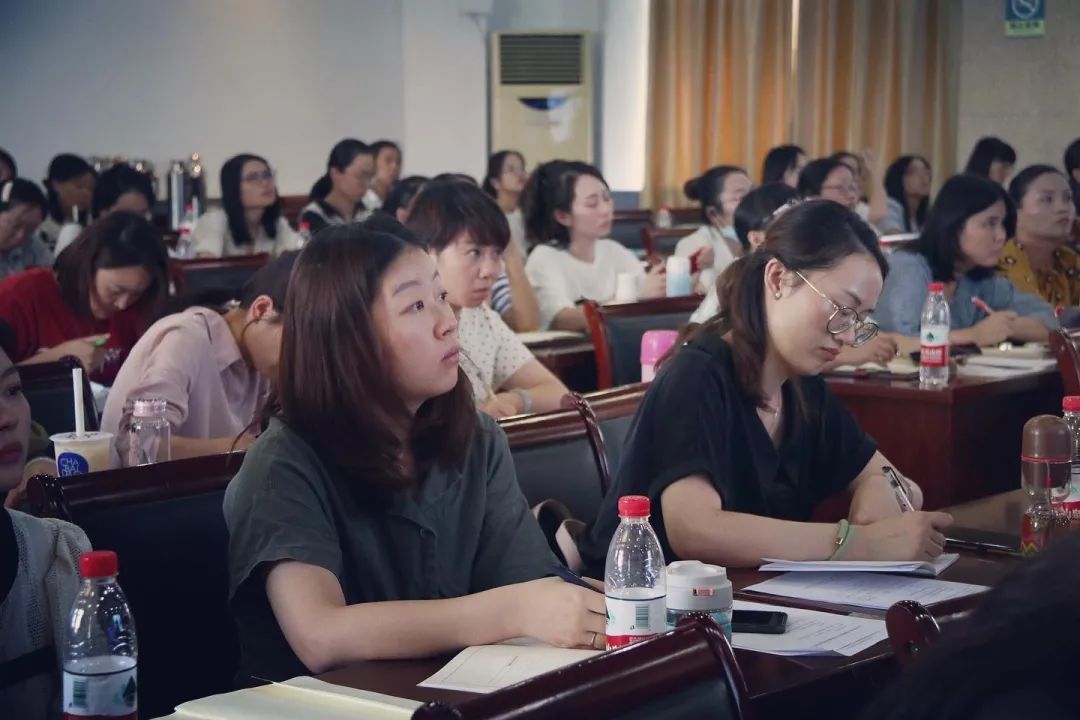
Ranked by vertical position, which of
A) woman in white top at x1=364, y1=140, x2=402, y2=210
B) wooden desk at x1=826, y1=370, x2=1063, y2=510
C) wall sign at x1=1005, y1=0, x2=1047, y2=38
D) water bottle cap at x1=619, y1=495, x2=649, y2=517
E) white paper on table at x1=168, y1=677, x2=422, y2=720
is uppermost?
wall sign at x1=1005, y1=0, x2=1047, y2=38

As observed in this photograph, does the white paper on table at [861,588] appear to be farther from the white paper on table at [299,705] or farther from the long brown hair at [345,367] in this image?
the white paper on table at [299,705]

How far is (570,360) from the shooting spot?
4375 mm

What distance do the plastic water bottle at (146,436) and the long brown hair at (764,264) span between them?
105 centimetres

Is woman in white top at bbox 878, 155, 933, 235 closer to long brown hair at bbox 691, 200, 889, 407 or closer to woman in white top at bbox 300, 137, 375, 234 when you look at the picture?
woman in white top at bbox 300, 137, 375, 234

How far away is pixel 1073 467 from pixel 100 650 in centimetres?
162

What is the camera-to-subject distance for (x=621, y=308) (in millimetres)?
3859

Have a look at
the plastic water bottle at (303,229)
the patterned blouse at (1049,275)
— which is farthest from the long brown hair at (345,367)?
the plastic water bottle at (303,229)

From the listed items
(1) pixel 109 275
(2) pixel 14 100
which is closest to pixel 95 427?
(1) pixel 109 275

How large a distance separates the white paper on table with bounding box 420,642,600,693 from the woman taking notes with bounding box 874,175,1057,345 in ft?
9.95

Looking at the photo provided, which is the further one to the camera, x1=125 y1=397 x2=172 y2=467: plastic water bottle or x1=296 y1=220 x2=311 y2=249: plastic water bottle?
x1=296 y1=220 x2=311 y2=249: plastic water bottle

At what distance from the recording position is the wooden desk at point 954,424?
3783mm

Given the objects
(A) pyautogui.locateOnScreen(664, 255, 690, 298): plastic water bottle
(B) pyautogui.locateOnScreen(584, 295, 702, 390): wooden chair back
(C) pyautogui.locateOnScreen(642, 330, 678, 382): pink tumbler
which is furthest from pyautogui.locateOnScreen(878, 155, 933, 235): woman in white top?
(C) pyautogui.locateOnScreen(642, 330, 678, 382): pink tumbler

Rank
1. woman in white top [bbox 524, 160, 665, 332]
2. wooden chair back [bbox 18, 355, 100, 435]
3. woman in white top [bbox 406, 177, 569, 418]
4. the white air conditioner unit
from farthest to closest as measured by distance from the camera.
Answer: the white air conditioner unit
woman in white top [bbox 524, 160, 665, 332]
woman in white top [bbox 406, 177, 569, 418]
wooden chair back [bbox 18, 355, 100, 435]

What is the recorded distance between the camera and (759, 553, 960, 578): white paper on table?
1993 mm
